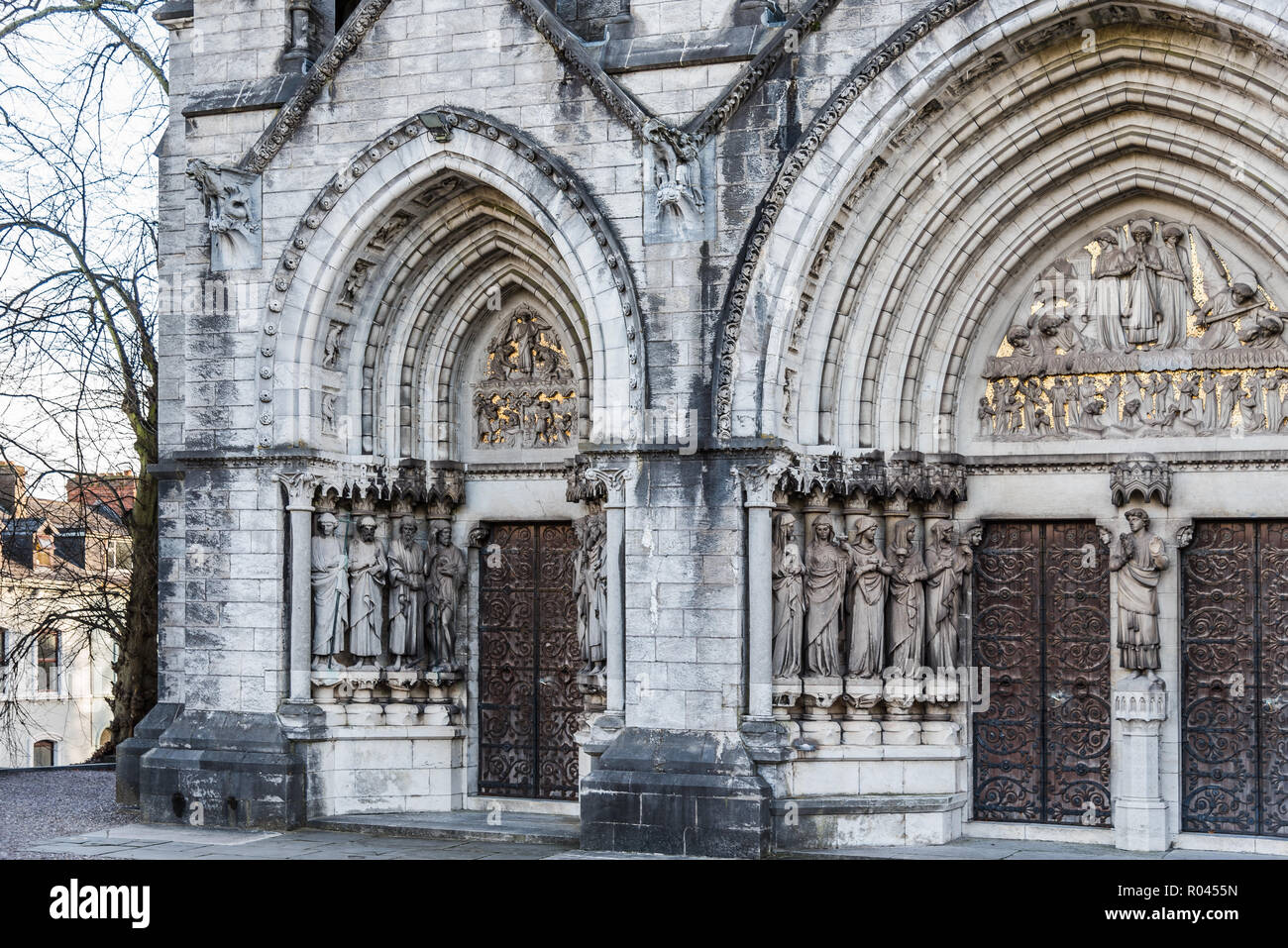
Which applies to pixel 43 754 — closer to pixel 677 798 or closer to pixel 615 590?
pixel 615 590

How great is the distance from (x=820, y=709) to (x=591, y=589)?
1.95m

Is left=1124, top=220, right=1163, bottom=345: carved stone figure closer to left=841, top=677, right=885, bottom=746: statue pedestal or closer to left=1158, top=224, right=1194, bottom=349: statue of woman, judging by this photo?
left=1158, top=224, right=1194, bottom=349: statue of woman

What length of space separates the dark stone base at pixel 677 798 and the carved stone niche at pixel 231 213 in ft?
16.2

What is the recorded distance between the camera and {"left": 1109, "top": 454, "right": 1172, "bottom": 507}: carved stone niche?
1208 centimetres

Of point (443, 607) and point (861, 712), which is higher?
point (443, 607)

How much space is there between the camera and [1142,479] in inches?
476

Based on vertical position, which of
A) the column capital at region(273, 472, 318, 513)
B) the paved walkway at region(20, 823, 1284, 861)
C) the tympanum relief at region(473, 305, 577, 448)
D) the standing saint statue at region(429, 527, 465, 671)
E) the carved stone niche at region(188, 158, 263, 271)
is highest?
the carved stone niche at region(188, 158, 263, 271)

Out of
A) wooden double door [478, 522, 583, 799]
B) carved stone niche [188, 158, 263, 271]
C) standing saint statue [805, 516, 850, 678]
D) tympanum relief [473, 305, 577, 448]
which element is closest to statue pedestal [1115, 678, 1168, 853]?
standing saint statue [805, 516, 850, 678]

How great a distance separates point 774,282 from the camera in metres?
12.1

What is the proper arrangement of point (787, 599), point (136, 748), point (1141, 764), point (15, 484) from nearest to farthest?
point (1141, 764)
point (787, 599)
point (136, 748)
point (15, 484)

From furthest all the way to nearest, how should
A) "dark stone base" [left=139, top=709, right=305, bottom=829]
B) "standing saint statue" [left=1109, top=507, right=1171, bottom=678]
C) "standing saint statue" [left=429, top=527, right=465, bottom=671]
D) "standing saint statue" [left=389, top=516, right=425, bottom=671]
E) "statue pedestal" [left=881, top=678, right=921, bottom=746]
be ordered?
1. "standing saint statue" [left=429, top=527, right=465, bottom=671]
2. "standing saint statue" [left=389, top=516, right=425, bottom=671]
3. "dark stone base" [left=139, top=709, right=305, bottom=829]
4. "statue pedestal" [left=881, top=678, right=921, bottom=746]
5. "standing saint statue" [left=1109, top=507, right=1171, bottom=678]

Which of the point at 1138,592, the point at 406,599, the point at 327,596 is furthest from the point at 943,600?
the point at 327,596

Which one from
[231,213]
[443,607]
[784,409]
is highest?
[231,213]

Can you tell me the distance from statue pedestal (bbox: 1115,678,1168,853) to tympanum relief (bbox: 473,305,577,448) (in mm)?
4855
